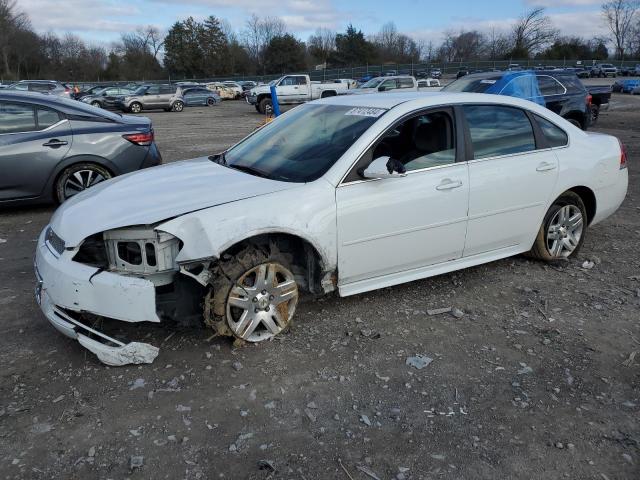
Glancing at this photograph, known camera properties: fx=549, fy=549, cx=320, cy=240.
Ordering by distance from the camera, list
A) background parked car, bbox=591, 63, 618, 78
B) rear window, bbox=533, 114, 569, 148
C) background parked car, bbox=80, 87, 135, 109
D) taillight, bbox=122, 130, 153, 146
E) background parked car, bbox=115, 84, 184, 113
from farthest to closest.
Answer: background parked car, bbox=591, 63, 618, 78 → background parked car, bbox=115, 84, 184, 113 → background parked car, bbox=80, 87, 135, 109 → taillight, bbox=122, 130, 153, 146 → rear window, bbox=533, 114, 569, 148

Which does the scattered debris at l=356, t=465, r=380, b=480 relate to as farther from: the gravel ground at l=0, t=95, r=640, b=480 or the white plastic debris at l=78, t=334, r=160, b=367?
the white plastic debris at l=78, t=334, r=160, b=367

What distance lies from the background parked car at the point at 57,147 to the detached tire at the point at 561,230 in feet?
16.5

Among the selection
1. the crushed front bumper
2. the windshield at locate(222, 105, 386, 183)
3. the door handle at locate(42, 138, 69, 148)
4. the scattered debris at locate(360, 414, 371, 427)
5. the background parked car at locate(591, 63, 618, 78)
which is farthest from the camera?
the background parked car at locate(591, 63, 618, 78)

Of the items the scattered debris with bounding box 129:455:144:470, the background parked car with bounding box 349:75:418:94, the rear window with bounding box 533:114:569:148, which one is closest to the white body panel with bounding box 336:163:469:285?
the rear window with bounding box 533:114:569:148

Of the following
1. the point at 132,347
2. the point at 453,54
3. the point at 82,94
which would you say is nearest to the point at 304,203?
the point at 132,347

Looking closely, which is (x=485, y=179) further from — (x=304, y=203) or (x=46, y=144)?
(x=46, y=144)

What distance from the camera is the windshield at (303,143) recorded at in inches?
153

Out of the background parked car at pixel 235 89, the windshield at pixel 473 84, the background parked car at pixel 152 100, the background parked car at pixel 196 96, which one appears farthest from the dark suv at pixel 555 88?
the background parked car at pixel 235 89

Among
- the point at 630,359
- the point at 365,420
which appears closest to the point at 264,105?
the point at 630,359

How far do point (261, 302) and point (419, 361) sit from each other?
1082 millimetres

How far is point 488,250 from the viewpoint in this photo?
4.57m

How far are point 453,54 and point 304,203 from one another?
99.6 meters

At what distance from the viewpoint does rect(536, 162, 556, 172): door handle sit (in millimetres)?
4613

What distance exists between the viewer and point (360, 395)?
3.13m
